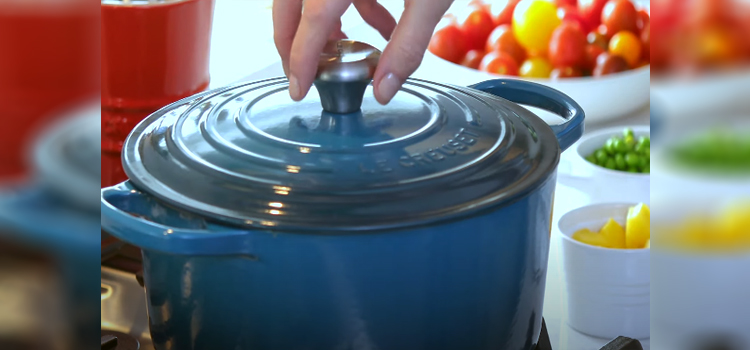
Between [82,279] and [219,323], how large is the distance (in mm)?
383

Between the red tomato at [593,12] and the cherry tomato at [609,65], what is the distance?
20cm

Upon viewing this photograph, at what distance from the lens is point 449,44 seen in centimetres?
132

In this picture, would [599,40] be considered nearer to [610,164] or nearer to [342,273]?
[610,164]

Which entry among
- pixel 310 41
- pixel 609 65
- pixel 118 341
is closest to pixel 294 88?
pixel 310 41

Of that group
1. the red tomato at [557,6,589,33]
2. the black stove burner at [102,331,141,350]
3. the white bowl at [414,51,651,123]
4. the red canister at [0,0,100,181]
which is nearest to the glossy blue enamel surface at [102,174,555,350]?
the black stove burner at [102,331,141,350]

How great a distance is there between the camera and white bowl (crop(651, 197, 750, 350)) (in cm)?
14

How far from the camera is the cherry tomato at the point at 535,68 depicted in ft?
4.12

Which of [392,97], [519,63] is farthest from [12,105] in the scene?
[519,63]

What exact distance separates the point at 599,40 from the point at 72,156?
133cm

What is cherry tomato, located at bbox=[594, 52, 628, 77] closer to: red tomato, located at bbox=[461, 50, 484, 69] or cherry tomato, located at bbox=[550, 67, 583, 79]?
cherry tomato, located at bbox=[550, 67, 583, 79]

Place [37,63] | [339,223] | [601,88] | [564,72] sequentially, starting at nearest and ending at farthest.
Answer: [37,63] < [339,223] < [601,88] < [564,72]

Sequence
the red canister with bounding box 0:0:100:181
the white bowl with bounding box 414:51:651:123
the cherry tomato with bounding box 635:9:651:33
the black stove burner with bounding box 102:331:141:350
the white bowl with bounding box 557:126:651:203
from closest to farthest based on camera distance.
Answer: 1. the red canister with bounding box 0:0:100:181
2. the black stove burner with bounding box 102:331:141:350
3. the white bowl with bounding box 557:126:651:203
4. the white bowl with bounding box 414:51:651:123
5. the cherry tomato with bounding box 635:9:651:33

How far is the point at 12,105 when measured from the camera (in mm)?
89

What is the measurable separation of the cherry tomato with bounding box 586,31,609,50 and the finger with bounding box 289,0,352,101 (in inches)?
35.2
